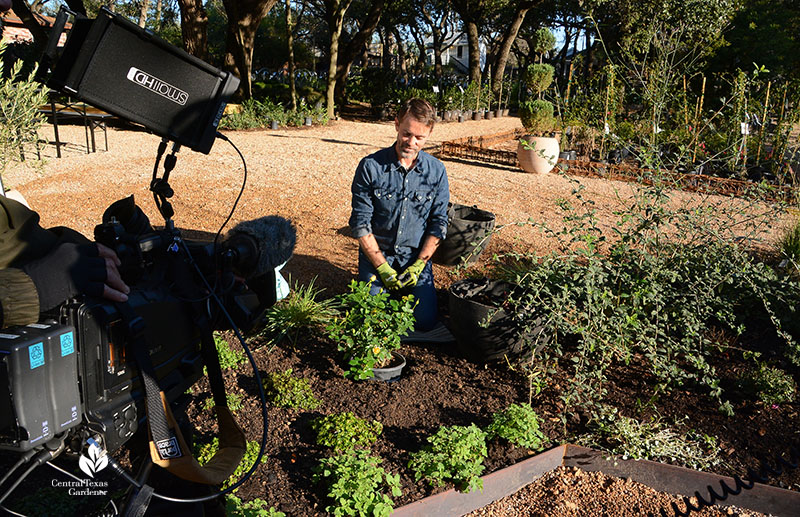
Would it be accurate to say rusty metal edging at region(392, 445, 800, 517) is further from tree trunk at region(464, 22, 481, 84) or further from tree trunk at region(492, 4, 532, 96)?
tree trunk at region(464, 22, 481, 84)

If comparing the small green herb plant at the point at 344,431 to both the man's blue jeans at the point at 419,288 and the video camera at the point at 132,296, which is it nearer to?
the video camera at the point at 132,296

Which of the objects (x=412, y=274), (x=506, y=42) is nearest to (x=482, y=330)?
(x=412, y=274)

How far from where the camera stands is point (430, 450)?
280 cm

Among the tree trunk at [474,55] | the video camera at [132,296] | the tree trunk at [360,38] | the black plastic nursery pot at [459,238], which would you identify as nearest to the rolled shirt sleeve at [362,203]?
the black plastic nursery pot at [459,238]

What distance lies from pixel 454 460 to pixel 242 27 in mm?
13688

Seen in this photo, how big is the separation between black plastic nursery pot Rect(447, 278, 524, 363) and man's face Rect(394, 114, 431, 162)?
90cm

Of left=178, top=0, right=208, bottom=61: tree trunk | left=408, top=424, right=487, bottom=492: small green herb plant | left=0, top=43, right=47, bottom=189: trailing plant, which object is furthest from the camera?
left=178, top=0, right=208, bottom=61: tree trunk

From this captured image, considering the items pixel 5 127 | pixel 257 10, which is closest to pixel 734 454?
pixel 5 127

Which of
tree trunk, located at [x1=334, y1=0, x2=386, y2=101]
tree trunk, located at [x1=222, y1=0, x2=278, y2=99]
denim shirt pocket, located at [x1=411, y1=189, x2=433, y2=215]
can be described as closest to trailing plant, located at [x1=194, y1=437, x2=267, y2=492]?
denim shirt pocket, located at [x1=411, y1=189, x2=433, y2=215]

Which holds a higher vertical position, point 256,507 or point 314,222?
point 314,222

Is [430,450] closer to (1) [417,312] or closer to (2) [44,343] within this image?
(1) [417,312]

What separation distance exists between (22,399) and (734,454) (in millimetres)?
3015

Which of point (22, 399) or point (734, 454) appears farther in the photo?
point (734, 454)

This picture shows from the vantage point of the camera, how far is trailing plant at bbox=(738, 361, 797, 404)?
10.7 ft
